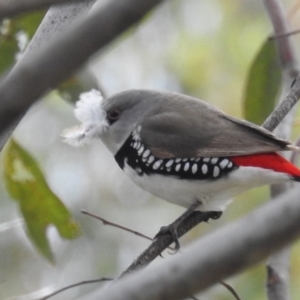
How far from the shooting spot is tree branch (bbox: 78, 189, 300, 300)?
2.67 feet

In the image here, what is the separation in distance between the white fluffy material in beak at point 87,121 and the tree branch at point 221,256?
210 cm

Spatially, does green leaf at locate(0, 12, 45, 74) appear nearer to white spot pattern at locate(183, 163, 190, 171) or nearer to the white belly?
the white belly

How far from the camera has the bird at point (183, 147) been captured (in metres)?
2.62

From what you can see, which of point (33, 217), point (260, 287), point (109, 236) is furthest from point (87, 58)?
point (109, 236)

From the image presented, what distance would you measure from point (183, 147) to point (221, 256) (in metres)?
2.00

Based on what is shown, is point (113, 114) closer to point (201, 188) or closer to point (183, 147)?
point (183, 147)

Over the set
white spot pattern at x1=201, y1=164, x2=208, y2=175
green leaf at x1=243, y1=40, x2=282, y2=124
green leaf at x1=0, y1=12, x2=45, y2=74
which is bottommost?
white spot pattern at x1=201, y1=164, x2=208, y2=175

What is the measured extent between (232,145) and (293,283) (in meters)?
2.62

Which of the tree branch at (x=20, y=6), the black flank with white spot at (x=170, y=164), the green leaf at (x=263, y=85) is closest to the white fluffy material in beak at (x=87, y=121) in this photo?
the black flank with white spot at (x=170, y=164)

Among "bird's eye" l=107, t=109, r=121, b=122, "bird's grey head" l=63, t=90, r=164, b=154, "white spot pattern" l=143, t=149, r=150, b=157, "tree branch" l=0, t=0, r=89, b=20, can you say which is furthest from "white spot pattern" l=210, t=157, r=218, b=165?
"tree branch" l=0, t=0, r=89, b=20

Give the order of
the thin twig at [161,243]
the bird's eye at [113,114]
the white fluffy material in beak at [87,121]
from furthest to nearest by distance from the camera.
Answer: the bird's eye at [113,114], the white fluffy material in beak at [87,121], the thin twig at [161,243]

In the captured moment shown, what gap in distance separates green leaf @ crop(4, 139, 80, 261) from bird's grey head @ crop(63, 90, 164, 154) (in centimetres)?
31

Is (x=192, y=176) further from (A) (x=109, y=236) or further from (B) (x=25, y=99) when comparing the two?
(A) (x=109, y=236)

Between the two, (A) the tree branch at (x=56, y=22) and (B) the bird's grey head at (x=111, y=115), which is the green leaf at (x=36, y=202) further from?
(A) the tree branch at (x=56, y=22)
